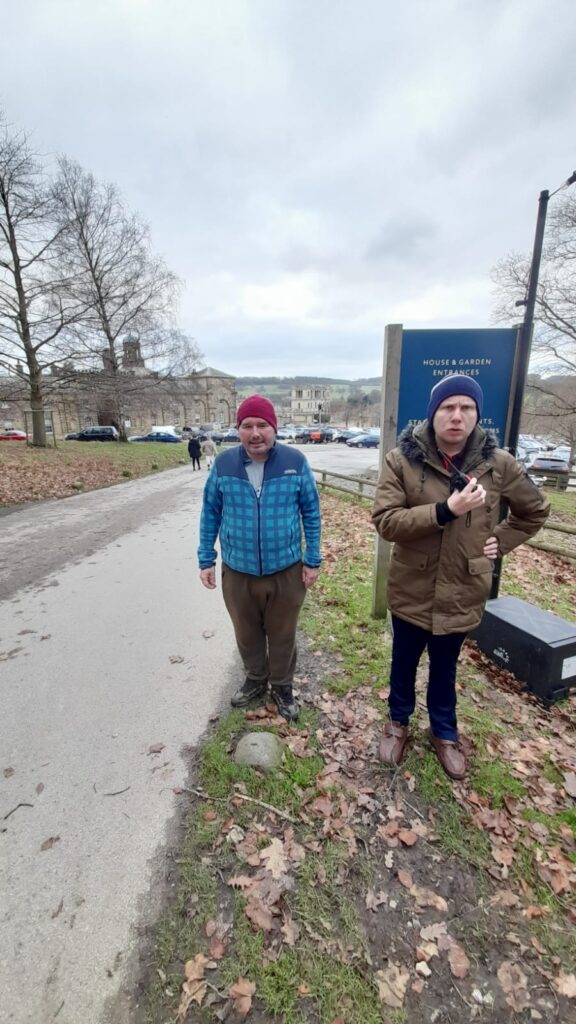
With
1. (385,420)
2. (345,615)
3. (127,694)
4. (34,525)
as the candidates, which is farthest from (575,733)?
(34,525)

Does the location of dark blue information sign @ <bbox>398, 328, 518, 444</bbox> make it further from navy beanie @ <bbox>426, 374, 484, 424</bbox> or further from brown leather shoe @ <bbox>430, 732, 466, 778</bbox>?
brown leather shoe @ <bbox>430, 732, 466, 778</bbox>

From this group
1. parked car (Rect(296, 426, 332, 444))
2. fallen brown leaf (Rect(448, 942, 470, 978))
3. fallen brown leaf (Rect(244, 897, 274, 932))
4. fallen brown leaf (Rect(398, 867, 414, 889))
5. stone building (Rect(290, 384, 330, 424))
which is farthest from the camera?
stone building (Rect(290, 384, 330, 424))

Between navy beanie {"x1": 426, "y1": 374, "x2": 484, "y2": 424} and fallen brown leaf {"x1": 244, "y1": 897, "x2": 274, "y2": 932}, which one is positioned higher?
navy beanie {"x1": 426, "y1": 374, "x2": 484, "y2": 424}

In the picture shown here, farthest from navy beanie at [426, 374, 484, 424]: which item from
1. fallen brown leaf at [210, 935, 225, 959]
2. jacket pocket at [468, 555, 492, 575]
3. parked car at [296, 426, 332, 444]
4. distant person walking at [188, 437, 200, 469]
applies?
parked car at [296, 426, 332, 444]

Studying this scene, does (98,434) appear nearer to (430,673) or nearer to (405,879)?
(430,673)

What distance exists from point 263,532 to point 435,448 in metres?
1.15

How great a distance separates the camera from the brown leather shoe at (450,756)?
2.46 metres

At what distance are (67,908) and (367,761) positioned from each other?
68.2 inches

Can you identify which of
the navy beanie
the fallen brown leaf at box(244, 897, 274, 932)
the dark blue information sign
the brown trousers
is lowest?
the fallen brown leaf at box(244, 897, 274, 932)

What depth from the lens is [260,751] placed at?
259 centimetres

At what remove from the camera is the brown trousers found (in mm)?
2740

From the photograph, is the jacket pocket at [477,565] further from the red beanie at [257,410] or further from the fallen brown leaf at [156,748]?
the fallen brown leaf at [156,748]

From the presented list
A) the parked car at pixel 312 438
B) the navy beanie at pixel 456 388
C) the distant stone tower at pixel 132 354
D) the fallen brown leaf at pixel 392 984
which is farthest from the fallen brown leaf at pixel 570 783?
the parked car at pixel 312 438

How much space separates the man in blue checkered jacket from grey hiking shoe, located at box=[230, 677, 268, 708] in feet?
0.71
